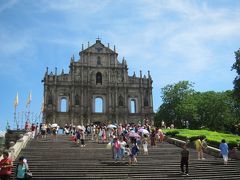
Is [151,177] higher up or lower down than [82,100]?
lower down

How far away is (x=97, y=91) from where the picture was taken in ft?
192

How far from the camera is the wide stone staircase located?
18.7 metres

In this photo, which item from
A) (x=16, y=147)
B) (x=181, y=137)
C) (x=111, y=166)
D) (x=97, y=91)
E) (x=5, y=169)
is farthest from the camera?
(x=97, y=91)

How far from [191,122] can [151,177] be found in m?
43.4

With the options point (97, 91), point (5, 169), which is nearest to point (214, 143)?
point (5, 169)

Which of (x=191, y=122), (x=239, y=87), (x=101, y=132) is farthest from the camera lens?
(x=191, y=122)

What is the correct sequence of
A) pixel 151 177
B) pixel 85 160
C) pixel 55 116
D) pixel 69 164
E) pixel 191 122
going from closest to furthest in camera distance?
1. pixel 151 177
2. pixel 69 164
3. pixel 85 160
4. pixel 55 116
5. pixel 191 122

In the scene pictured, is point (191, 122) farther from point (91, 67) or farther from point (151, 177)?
point (151, 177)

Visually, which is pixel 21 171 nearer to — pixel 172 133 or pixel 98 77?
pixel 172 133

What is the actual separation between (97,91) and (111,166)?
38.4 m

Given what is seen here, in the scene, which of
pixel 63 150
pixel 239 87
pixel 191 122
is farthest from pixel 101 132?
pixel 191 122

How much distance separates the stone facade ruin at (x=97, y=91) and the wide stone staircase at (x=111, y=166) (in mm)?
31192

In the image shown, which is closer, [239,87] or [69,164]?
[69,164]

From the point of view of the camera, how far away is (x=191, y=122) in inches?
2400
